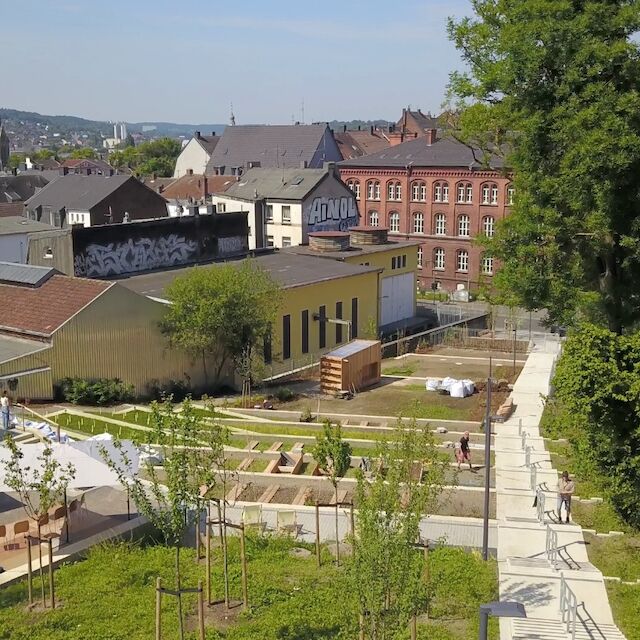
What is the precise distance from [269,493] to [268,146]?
257 ft

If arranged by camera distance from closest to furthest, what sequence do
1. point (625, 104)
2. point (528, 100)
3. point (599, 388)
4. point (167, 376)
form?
point (599, 388) < point (625, 104) < point (528, 100) < point (167, 376)

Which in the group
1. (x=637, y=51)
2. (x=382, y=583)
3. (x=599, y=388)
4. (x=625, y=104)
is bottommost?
(x=382, y=583)

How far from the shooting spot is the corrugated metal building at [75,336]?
28469 mm

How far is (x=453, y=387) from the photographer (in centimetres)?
3203

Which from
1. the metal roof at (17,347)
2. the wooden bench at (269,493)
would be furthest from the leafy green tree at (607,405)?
the metal roof at (17,347)

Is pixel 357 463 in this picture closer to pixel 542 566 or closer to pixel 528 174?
pixel 542 566

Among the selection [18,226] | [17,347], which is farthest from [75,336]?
[18,226]

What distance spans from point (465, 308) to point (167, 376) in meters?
29.3

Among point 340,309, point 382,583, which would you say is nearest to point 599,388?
point 382,583

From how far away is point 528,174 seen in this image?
23844 millimetres

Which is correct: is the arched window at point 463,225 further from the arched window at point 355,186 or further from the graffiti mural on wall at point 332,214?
the arched window at point 355,186

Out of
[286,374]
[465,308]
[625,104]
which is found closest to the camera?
[625,104]

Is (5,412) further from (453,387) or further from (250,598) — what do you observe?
(453,387)

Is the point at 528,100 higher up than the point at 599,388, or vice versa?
the point at 528,100
